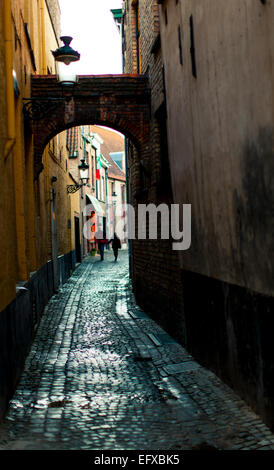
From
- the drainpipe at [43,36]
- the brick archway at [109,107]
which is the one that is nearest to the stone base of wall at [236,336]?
the brick archway at [109,107]

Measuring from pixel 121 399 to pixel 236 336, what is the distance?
1.34m

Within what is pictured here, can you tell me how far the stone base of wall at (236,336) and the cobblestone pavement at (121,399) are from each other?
0.52ft

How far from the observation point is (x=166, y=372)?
255 inches

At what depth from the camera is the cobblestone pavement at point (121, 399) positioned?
428 cm

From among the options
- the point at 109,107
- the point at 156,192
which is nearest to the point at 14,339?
the point at 156,192

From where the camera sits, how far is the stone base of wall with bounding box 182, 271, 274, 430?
431cm

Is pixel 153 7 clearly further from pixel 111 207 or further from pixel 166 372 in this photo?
pixel 111 207

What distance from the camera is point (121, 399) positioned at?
18.0 ft

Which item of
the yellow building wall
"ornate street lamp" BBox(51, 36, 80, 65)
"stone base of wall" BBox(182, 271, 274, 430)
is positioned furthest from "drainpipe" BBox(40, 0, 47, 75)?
"stone base of wall" BBox(182, 271, 274, 430)

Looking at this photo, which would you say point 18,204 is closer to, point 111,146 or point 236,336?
point 236,336

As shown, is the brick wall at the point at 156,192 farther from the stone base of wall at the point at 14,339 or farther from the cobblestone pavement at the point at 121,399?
the stone base of wall at the point at 14,339

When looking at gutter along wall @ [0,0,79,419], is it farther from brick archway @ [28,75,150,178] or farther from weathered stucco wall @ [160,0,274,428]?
weathered stucco wall @ [160,0,274,428]

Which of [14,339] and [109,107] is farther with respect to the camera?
[109,107]
